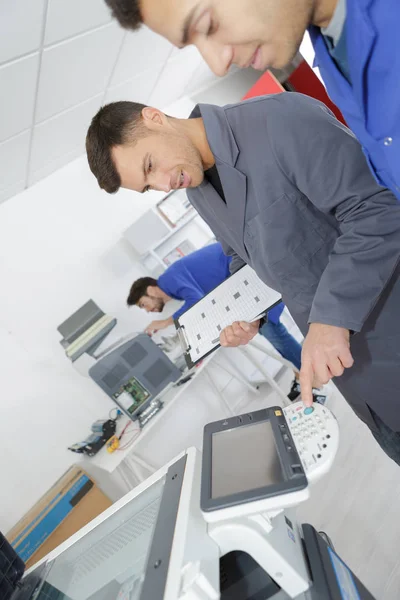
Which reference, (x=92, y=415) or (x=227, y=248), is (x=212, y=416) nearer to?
(x=92, y=415)

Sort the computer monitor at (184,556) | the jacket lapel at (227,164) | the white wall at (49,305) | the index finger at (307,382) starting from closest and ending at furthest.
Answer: the computer monitor at (184,556)
the index finger at (307,382)
the jacket lapel at (227,164)
the white wall at (49,305)

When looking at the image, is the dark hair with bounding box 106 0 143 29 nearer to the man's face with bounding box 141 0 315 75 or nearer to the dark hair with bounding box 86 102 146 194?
the man's face with bounding box 141 0 315 75

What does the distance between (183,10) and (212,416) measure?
3161mm

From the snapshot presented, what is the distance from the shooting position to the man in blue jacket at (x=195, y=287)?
9.41 ft

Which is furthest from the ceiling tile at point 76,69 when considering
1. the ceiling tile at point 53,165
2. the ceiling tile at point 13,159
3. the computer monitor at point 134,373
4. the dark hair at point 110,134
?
the computer monitor at point 134,373

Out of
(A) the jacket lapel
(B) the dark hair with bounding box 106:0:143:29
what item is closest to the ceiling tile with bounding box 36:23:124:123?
(A) the jacket lapel

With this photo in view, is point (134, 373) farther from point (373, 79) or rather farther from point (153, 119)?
point (373, 79)

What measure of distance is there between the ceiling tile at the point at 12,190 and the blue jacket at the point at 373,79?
2756mm

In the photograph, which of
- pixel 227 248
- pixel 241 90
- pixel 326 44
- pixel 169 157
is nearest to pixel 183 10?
pixel 326 44

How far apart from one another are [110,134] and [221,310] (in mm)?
911

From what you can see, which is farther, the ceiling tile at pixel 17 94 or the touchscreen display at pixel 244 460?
the ceiling tile at pixel 17 94

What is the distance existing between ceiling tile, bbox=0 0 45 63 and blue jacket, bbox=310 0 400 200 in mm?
1412

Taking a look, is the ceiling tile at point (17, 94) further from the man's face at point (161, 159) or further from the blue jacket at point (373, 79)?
the blue jacket at point (373, 79)

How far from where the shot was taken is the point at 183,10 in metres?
0.56
